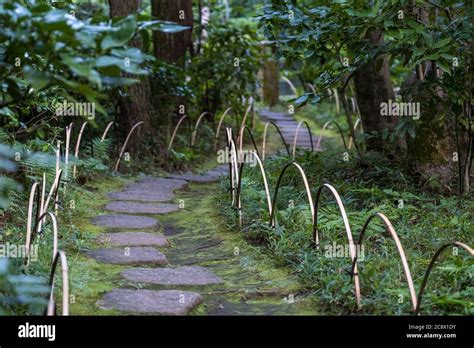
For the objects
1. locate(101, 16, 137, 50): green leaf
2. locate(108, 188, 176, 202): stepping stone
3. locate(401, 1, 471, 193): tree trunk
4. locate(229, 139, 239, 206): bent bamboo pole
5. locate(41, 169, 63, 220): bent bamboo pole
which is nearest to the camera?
locate(101, 16, 137, 50): green leaf

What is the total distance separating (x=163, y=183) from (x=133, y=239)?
2179 mm

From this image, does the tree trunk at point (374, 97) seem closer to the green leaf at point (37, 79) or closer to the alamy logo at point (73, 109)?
the alamy logo at point (73, 109)

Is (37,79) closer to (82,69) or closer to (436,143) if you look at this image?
(82,69)

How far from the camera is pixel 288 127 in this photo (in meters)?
11.8

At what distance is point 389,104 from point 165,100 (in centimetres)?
318

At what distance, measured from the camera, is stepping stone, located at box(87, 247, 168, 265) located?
4707 mm

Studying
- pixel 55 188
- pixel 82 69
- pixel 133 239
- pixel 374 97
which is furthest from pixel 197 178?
pixel 82 69

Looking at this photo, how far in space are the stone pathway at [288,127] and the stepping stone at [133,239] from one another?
4.56m

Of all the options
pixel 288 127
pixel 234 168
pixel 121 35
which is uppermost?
pixel 121 35

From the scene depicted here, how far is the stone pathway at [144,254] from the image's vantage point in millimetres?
3854

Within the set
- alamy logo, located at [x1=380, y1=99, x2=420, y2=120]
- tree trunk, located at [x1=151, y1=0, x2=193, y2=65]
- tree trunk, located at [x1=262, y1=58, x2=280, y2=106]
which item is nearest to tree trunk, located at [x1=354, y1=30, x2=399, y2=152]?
alamy logo, located at [x1=380, y1=99, x2=420, y2=120]

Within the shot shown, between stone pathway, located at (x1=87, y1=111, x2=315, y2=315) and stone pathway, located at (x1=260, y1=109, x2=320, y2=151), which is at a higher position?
stone pathway, located at (x1=260, y1=109, x2=320, y2=151)
